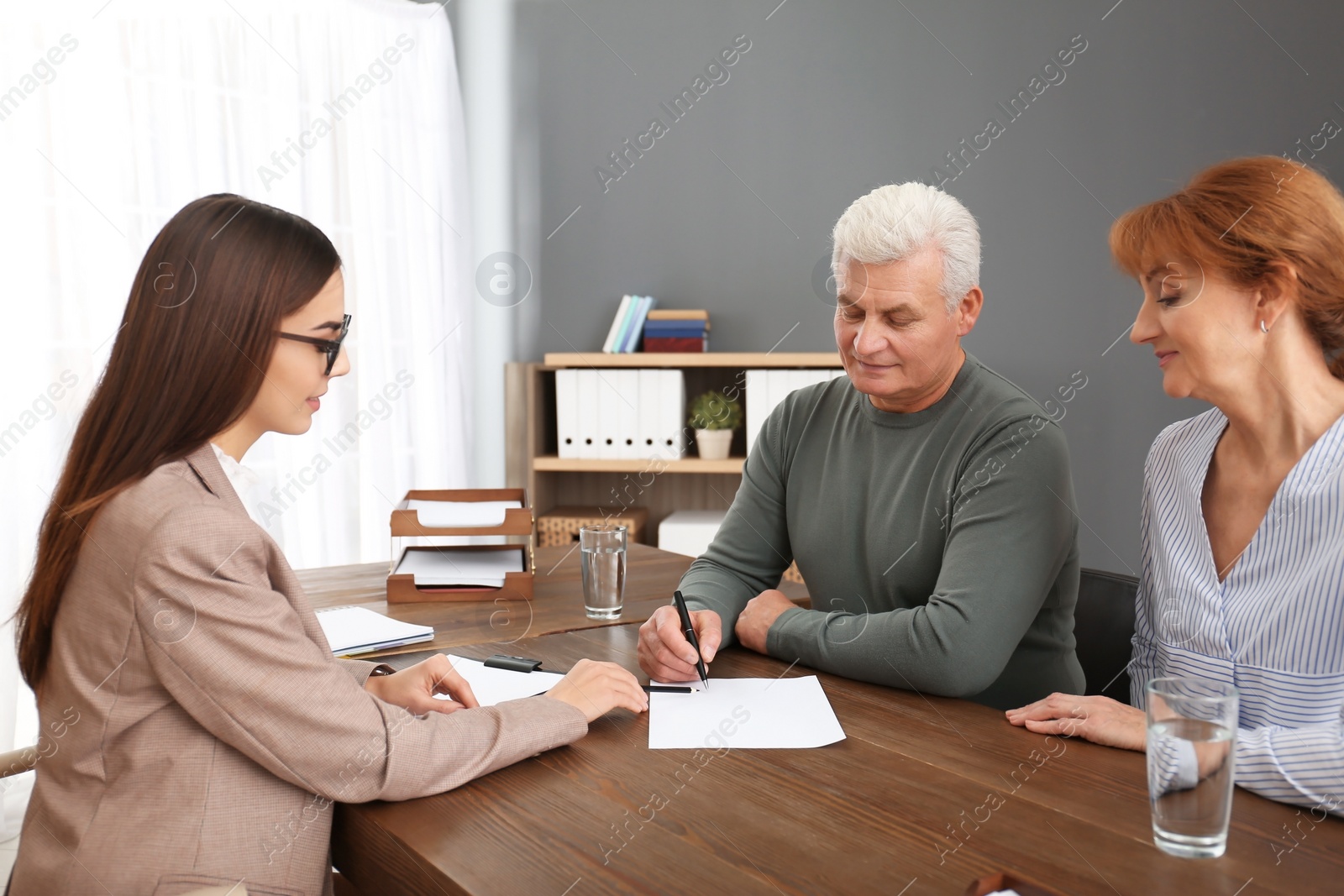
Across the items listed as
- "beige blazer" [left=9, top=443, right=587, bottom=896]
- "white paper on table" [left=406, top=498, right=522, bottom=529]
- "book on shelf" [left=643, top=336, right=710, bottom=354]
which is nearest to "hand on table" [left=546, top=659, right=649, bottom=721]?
"beige blazer" [left=9, top=443, right=587, bottom=896]

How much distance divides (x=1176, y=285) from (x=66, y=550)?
52.4 inches

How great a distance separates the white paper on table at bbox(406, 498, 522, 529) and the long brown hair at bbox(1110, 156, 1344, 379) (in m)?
1.21

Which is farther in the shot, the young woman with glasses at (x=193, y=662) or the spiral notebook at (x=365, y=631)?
the spiral notebook at (x=365, y=631)

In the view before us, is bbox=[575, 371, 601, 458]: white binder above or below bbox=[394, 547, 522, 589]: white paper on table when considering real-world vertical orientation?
above

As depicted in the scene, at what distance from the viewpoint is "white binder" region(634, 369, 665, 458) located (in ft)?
11.4

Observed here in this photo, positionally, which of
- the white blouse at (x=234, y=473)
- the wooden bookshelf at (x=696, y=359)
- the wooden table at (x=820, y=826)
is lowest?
the wooden table at (x=820, y=826)

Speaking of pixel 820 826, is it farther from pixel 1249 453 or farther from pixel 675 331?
pixel 675 331

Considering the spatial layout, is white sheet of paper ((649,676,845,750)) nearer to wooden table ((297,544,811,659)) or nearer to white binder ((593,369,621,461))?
wooden table ((297,544,811,659))

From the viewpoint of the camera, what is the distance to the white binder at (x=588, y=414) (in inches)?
139

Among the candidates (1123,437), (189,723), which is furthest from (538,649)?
(1123,437)

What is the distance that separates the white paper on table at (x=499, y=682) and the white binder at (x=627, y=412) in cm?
214

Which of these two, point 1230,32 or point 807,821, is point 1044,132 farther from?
point 807,821

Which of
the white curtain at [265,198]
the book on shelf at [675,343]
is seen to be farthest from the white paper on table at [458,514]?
the book on shelf at [675,343]

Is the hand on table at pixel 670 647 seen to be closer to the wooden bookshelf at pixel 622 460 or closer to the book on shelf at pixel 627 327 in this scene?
the wooden bookshelf at pixel 622 460
